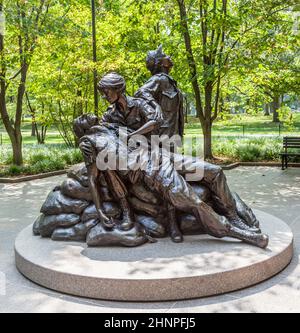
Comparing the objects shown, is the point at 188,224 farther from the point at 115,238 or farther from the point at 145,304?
the point at 145,304

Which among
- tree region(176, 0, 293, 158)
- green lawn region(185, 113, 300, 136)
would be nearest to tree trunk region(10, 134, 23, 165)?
tree region(176, 0, 293, 158)

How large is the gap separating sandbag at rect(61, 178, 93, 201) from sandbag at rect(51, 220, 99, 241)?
1.07 feet

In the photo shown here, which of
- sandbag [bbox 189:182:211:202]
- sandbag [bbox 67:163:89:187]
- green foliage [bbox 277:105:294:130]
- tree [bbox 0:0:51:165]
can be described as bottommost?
sandbag [bbox 189:182:211:202]

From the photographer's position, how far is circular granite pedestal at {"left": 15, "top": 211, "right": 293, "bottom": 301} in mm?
3811

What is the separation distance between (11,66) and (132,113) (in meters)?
8.22

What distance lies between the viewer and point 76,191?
5.11 meters

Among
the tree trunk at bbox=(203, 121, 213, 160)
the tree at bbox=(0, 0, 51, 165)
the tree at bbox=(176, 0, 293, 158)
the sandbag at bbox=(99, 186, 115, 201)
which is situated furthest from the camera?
the tree trunk at bbox=(203, 121, 213, 160)

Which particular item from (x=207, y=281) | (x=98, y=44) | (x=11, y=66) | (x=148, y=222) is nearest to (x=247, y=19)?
(x=98, y=44)

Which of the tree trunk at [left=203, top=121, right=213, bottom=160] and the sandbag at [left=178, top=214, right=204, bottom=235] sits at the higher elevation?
the tree trunk at [left=203, top=121, right=213, bottom=160]

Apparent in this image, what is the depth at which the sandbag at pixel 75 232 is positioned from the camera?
488cm

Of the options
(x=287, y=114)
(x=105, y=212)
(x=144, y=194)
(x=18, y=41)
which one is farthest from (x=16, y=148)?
(x=144, y=194)

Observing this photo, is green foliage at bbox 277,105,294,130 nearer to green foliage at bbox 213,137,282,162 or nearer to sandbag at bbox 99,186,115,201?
green foliage at bbox 213,137,282,162

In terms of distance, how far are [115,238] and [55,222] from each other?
872 mm

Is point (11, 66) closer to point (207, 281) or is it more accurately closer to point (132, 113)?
point (132, 113)
